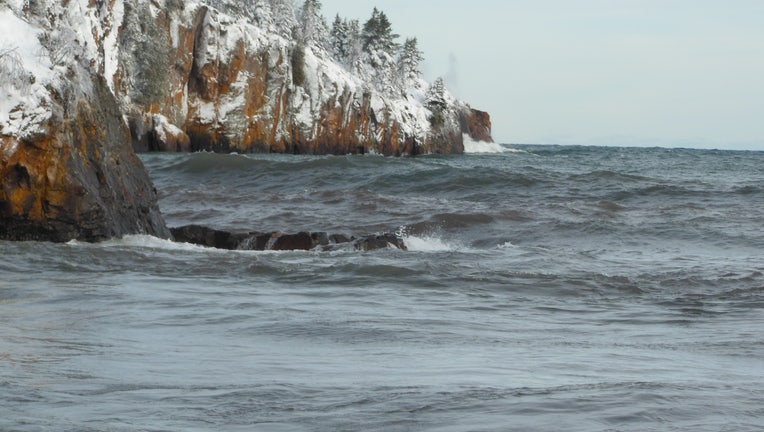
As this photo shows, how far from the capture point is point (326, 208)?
803 inches

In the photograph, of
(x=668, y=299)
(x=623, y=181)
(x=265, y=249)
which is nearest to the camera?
(x=668, y=299)

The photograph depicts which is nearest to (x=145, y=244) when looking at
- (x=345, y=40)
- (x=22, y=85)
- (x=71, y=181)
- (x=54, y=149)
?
(x=71, y=181)

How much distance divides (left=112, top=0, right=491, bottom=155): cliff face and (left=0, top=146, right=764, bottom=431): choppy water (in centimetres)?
2321

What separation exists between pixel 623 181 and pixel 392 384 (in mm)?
25397

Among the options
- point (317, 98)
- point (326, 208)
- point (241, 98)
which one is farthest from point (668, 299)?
point (317, 98)

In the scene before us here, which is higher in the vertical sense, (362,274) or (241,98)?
(241,98)

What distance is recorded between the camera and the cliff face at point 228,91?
4247cm

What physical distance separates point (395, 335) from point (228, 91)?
4129 centimetres

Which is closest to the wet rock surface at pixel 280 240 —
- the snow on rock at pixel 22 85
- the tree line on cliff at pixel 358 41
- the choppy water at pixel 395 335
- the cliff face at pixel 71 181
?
the choppy water at pixel 395 335

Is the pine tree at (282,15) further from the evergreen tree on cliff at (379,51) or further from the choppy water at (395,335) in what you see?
the choppy water at (395,335)

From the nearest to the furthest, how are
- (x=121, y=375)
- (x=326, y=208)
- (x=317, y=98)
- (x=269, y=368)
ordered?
1. (x=121, y=375)
2. (x=269, y=368)
3. (x=326, y=208)
4. (x=317, y=98)

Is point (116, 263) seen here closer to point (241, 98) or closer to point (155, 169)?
point (155, 169)

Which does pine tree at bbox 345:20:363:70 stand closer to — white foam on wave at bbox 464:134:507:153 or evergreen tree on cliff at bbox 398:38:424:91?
evergreen tree on cliff at bbox 398:38:424:91

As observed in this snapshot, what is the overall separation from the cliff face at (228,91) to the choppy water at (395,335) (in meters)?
23.2
